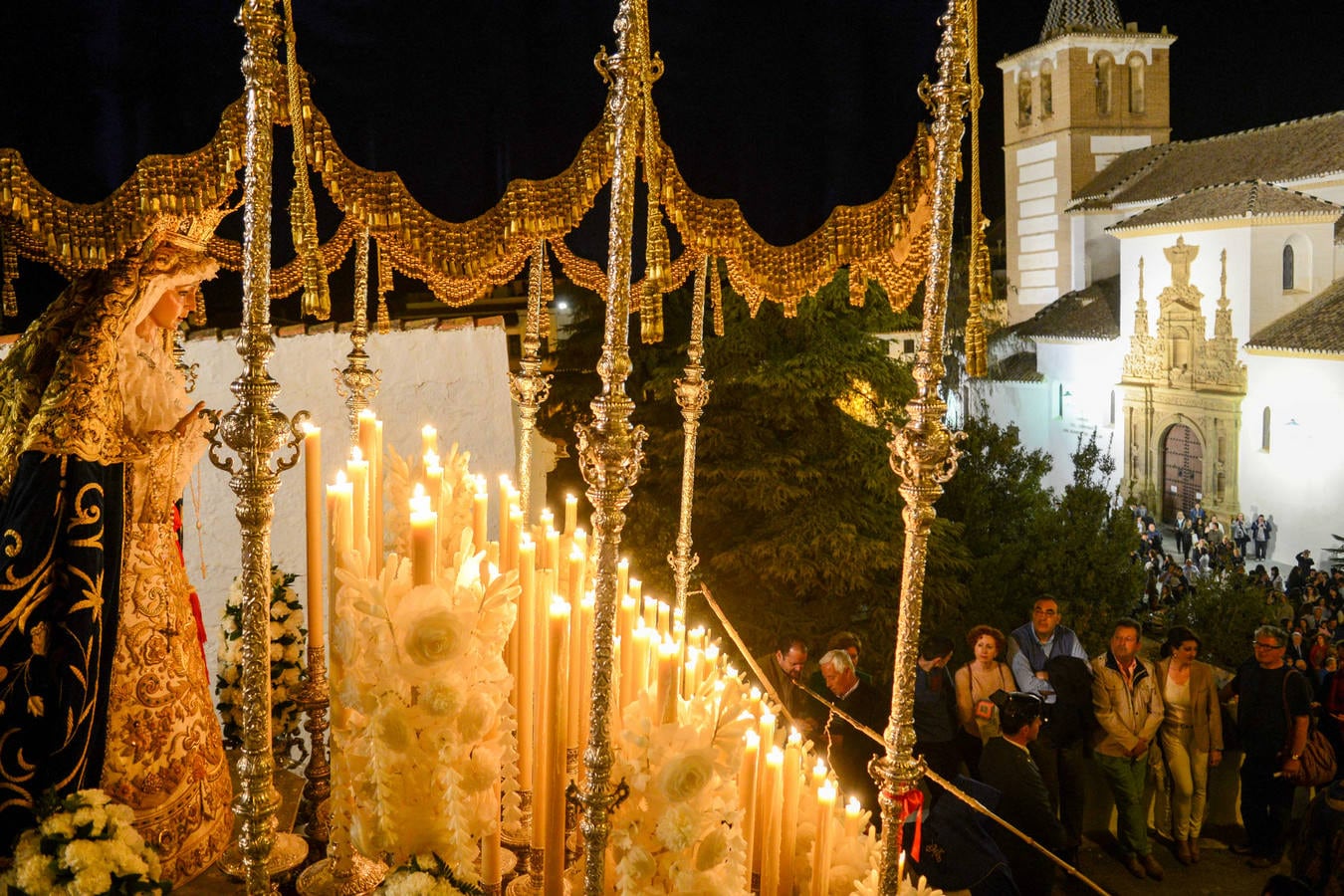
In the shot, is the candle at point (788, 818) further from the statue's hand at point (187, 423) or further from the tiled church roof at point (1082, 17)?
the tiled church roof at point (1082, 17)

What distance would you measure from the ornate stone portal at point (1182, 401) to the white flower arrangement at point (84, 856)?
17.0 meters

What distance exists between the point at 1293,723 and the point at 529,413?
398 centimetres

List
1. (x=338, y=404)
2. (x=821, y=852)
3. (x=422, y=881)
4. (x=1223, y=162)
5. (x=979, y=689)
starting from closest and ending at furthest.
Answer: (x=422, y=881) < (x=821, y=852) < (x=979, y=689) < (x=338, y=404) < (x=1223, y=162)

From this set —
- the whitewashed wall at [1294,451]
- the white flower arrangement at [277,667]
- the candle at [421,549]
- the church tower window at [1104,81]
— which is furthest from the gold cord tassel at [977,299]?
the church tower window at [1104,81]

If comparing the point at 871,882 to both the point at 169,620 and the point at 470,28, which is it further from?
the point at 470,28

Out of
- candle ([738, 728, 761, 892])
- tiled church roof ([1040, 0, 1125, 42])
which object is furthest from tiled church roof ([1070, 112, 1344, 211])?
candle ([738, 728, 761, 892])

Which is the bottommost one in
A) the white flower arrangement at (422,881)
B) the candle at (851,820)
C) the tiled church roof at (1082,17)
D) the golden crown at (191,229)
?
the candle at (851,820)

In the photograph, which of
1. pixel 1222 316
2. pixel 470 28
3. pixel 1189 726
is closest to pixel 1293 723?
pixel 1189 726

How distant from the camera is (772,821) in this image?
104 inches

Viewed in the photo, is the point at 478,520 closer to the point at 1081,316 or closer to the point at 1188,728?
the point at 1188,728

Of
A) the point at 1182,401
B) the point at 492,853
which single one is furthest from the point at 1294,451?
the point at 492,853

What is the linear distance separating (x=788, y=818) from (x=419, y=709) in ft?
3.64

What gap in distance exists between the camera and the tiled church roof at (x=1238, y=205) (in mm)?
15500

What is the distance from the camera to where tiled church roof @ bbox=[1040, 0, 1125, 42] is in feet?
74.5
